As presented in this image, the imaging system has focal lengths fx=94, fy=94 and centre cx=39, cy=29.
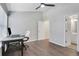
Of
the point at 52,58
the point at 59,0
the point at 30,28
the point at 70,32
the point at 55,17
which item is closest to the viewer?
the point at 59,0

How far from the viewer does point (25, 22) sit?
7.30 ft

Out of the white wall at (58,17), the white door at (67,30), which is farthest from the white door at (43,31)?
the white door at (67,30)

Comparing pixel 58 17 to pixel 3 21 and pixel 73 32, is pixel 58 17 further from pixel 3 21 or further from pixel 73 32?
pixel 3 21

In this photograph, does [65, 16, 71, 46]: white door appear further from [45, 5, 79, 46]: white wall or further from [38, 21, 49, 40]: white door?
[38, 21, 49, 40]: white door

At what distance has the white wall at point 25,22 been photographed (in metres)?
2.06

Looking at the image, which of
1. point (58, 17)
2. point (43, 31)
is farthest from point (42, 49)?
point (58, 17)

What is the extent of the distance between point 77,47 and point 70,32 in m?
0.62

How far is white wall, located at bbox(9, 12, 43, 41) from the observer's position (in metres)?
2.06

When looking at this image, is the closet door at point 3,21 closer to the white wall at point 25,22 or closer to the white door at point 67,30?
the white wall at point 25,22

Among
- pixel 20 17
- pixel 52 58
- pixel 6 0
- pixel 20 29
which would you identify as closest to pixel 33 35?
pixel 20 29

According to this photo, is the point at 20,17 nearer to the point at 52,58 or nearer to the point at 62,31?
the point at 52,58

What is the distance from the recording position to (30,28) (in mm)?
2227

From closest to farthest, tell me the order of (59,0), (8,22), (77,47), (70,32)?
(59,0) → (8,22) → (77,47) → (70,32)

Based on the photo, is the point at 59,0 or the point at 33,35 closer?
the point at 59,0
